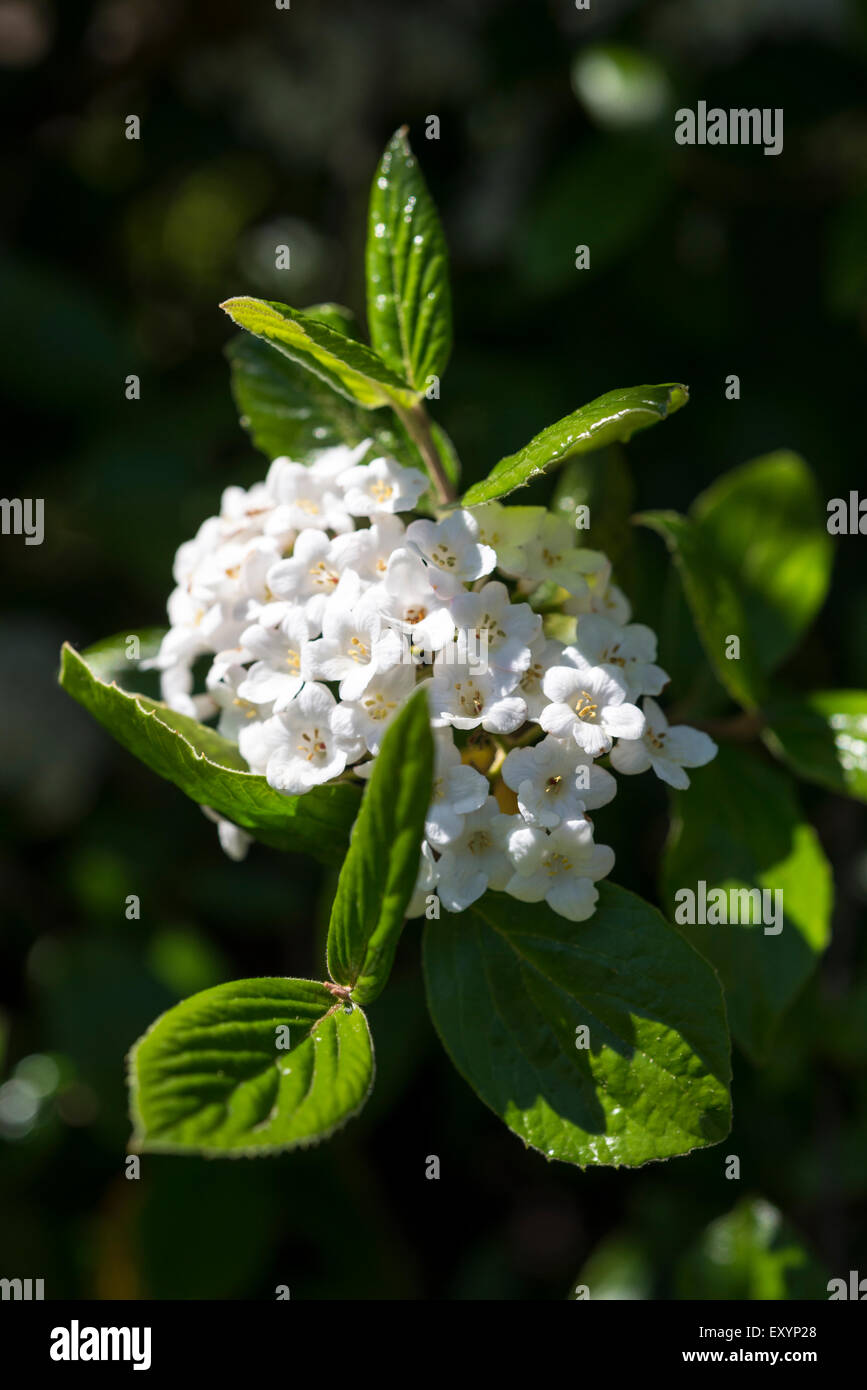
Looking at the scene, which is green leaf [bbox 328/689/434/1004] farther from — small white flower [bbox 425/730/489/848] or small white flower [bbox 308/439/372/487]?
small white flower [bbox 308/439/372/487]

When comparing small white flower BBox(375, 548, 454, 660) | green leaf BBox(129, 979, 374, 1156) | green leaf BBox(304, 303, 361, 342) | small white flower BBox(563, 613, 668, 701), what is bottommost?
green leaf BBox(129, 979, 374, 1156)

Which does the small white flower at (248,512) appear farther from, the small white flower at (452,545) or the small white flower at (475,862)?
the small white flower at (475,862)

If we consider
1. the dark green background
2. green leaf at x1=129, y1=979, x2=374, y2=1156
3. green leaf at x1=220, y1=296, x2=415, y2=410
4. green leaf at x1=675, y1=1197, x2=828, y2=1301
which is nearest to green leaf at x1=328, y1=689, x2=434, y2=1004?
green leaf at x1=129, y1=979, x2=374, y2=1156

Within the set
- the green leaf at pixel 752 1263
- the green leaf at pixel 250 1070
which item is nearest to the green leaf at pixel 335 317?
the green leaf at pixel 250 1070

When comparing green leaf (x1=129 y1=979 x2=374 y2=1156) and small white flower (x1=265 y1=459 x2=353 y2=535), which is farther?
small white flower (x1=265 y1=459 x2=353 y2=535)

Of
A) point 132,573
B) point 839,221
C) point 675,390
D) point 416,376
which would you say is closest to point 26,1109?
point 132,573

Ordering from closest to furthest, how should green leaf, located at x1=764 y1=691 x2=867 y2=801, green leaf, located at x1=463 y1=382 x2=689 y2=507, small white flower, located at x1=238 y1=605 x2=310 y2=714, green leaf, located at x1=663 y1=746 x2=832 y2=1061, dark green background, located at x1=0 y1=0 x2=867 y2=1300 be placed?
green leaf, located at x1=463 y1=382 x2=689 y2=507
small white flower, located at x1=238 y1=605 x2=310 y2=714
green leaf, located at x1=663 y1=746 x2=832 y2=1061
green leaf, located at x1=764 y1=691 x2=867 y2=801
dark green background, located at x1=0 y1=0 x2=867 y2=1300

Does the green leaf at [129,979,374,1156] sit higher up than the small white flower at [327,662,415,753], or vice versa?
the small white flower at [327,662,415,753]
